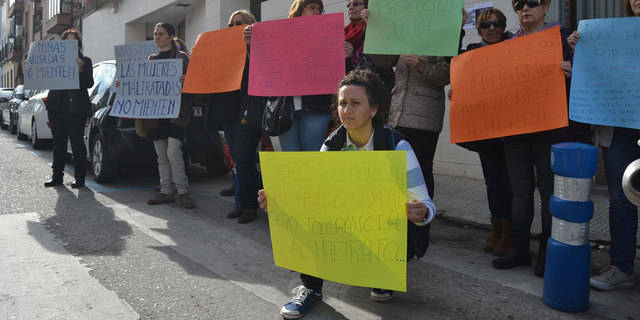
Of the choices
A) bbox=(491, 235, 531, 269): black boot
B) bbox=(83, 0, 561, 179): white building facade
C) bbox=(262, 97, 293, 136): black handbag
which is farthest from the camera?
bbox=(83, 0, 561, 179): white building facade

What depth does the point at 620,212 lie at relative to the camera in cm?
323

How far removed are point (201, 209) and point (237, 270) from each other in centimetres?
217

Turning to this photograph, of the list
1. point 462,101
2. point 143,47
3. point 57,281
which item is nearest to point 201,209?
point 143,47

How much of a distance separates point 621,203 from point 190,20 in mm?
14950

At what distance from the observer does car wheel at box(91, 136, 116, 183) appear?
22.6 ft

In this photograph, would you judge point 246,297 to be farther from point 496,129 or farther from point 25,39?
point 25,39

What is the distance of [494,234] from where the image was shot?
405 cm

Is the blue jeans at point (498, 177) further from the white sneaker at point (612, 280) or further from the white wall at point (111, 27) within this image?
the white wall at point (111, 27)

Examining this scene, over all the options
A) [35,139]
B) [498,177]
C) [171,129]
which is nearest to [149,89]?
[171,129]

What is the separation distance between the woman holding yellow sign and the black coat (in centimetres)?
470

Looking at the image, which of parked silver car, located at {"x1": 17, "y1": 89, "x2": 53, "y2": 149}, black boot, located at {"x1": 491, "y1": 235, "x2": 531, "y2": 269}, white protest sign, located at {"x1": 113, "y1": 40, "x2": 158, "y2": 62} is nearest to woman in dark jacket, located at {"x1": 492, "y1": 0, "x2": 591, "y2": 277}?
black boot, located at {"x1": 491, "y1": 235, "x2": 531, "y2": 269}

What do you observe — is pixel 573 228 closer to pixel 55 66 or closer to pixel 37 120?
pixel 55 66

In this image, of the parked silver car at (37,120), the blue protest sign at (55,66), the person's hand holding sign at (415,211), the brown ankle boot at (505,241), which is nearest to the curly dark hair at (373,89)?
the person's hand holding sign at (415,211)

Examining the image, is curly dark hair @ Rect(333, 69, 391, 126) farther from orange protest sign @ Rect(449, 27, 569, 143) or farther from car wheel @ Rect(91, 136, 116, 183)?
car wheel @ Rect(91, 136, 116, 183)
